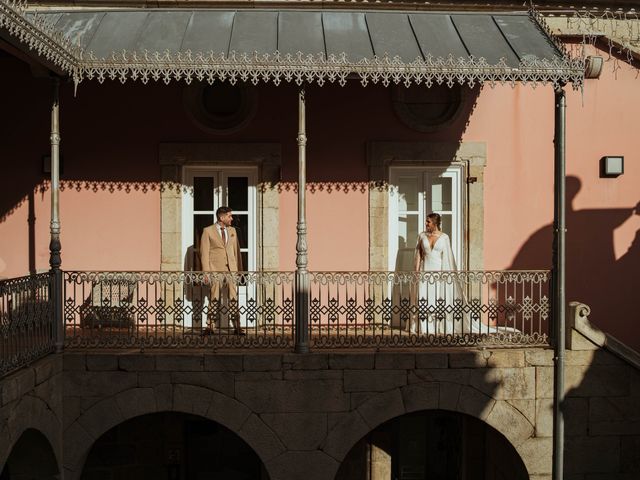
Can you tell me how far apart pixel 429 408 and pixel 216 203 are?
3.75 metres

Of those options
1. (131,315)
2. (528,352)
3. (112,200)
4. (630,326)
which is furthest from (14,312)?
(630,326)

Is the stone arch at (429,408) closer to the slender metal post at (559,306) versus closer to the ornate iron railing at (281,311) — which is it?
the slender metal post at (559,306)

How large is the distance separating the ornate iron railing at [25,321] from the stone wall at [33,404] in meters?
0.11

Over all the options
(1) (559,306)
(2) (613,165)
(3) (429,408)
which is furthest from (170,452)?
(2) (613,165)

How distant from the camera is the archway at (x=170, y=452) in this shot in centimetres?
1145

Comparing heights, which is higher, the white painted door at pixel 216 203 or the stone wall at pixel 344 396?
the white painted door at pixel 216 203

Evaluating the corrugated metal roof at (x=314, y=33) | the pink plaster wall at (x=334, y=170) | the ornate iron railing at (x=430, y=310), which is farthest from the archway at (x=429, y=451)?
the corrugated metal roof at (x=314, y=33)

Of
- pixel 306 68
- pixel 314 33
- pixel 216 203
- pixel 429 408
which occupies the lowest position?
pixel 429 408

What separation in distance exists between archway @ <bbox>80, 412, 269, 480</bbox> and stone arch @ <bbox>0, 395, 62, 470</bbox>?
8.93 ft

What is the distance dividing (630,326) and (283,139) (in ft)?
16.3

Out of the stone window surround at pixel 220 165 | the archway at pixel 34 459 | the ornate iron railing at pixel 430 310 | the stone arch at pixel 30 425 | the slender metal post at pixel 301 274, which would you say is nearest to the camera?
the stone arch at pixel 30 425

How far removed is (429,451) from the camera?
12.2 metres

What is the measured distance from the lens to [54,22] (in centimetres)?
1007

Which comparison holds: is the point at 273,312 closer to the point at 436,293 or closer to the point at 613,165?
Answer: the point at 436,293
